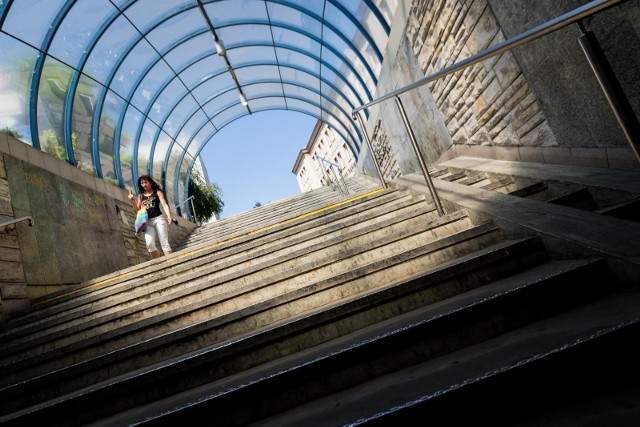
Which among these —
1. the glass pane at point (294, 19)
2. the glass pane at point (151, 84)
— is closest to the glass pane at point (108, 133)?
the glass pane at point (151, 84)

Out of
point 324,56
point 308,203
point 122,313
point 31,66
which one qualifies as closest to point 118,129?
point 31,66

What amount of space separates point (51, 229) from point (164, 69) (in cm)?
726

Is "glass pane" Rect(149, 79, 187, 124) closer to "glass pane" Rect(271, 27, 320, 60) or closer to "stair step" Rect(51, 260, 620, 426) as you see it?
"glass pane" Rect(271, 27, 320, 60)

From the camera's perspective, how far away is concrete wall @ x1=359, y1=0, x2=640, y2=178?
9.63 ft

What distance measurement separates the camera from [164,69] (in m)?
11.6

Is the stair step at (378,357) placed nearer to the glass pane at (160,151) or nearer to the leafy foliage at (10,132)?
the leafy foliage at (10,132)

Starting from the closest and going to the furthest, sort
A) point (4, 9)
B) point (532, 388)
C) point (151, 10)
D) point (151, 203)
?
point (532, 388) < point (151, 203) < point (4, 9) < point (151, 10)

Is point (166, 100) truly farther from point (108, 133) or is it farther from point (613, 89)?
→ point (613, 89)

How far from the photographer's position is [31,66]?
714 cm

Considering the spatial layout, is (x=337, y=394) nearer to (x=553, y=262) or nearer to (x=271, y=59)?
(x=553, y=262)

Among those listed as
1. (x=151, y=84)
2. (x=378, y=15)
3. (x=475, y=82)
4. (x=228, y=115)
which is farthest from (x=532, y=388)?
(x=228, y=115)

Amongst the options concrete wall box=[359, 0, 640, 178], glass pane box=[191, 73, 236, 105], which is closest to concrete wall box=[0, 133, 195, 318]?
concrete wall box=[359, 0, 640, 178]

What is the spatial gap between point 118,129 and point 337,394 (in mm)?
10917

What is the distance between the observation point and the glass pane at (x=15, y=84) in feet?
21.2
